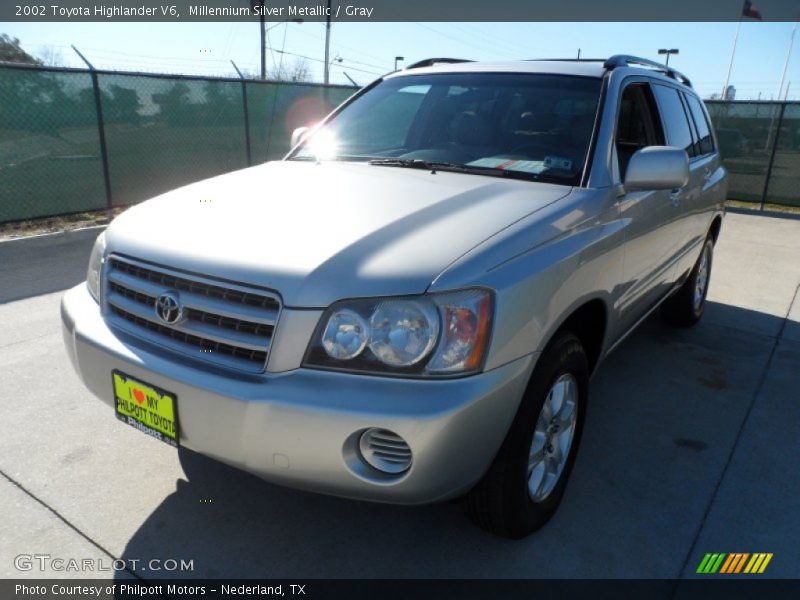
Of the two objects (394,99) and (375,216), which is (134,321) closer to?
(375,216)

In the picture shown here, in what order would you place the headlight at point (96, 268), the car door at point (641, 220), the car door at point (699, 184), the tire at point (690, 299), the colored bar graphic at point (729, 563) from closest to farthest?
the colored bar graphic at point (729, 563) < the headlight at point (96, 268) < the car door at point (641, 220) < the car door at point (699, 184) < the tire at point (690, 299)

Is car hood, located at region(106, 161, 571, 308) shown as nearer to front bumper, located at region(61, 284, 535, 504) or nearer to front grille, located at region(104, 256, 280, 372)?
front grille, located at region(104, 256, 280, 372)

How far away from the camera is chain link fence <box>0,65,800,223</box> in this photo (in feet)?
24.6

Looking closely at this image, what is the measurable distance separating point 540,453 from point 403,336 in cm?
88

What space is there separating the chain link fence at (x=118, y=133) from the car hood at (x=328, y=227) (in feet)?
19.2

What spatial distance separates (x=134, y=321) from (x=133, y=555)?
0.85 meters

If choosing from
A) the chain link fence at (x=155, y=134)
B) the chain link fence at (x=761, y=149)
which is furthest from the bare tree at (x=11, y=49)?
the chain link fence at (x=761, y=149)

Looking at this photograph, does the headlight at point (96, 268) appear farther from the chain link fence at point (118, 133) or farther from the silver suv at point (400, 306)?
the chain link fence at point (118, 133)

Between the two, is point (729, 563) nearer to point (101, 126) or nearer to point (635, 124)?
point (635, 124)

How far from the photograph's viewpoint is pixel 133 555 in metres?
2.32

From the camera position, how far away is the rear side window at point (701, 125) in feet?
14.9

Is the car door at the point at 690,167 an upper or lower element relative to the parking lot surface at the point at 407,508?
upper
